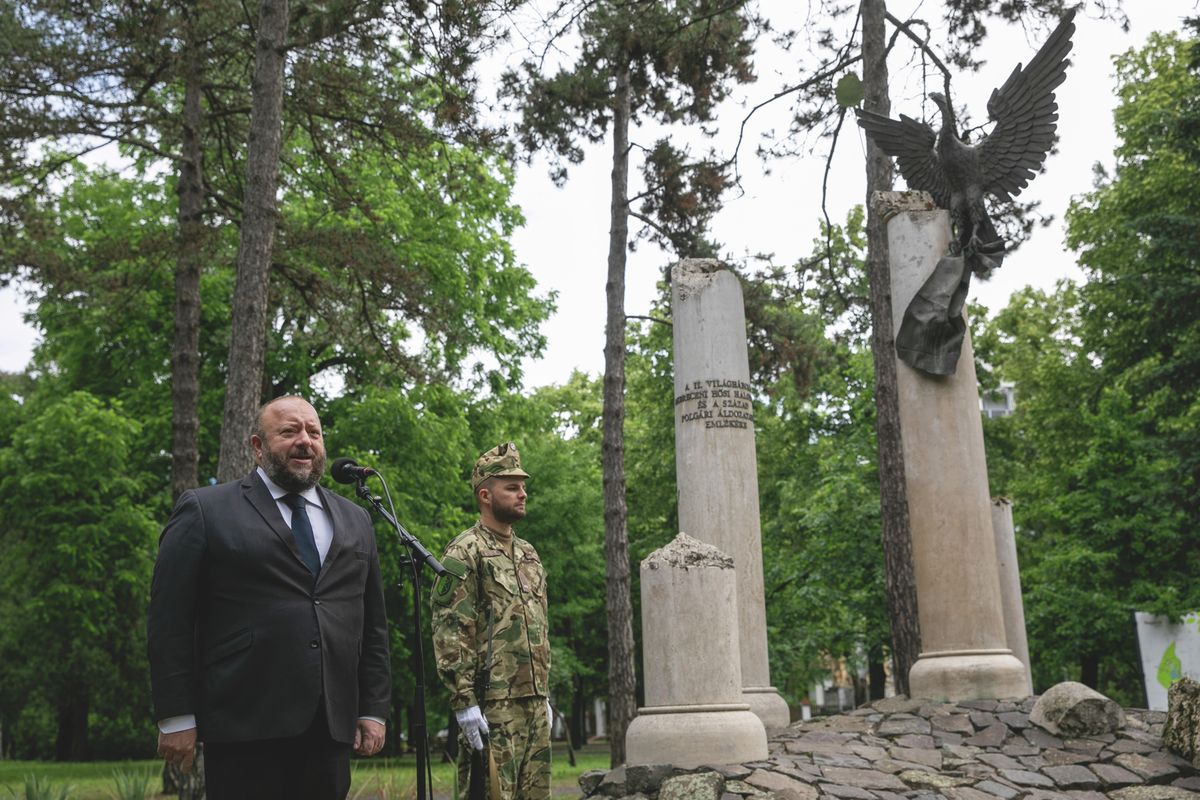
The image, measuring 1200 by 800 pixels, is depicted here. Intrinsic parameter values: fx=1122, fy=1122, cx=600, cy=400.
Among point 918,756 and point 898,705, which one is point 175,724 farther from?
point 898,705

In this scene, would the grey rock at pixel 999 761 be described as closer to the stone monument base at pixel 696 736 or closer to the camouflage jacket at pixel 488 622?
the stone monument base at pixel 696 736

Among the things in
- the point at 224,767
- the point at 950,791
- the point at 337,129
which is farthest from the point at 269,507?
the point at 337,129

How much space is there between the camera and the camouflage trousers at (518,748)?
538 cm

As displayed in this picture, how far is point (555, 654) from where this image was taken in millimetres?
26344

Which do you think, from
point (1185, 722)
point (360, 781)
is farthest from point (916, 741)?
point (360, 781)

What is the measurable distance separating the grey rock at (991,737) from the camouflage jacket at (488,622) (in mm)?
4649

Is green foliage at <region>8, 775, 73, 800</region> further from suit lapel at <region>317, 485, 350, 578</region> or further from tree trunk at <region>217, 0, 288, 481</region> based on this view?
suit lapel at <region>317, 485, 350, 578</region>

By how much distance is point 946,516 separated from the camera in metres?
10.6

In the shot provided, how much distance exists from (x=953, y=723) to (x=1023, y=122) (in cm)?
583

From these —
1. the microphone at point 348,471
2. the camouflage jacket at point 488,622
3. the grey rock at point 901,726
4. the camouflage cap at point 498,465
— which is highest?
the camouflage cap at point 498,465

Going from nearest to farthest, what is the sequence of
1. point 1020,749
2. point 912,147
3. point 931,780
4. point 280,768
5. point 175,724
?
1. point 175,724
2. point 280,768
3. point 931,780
4. point 1020,749
5. point 912,147

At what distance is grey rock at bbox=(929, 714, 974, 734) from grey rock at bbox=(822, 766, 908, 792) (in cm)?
141

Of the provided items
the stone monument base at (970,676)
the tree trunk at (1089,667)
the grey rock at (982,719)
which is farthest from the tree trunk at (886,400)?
the tree trunk at (1089,667)

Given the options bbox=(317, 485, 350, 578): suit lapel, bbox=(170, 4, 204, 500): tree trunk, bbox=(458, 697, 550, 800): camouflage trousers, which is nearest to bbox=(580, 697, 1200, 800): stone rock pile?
bbox=(458, 697, 550, 800): camouflage trousers
